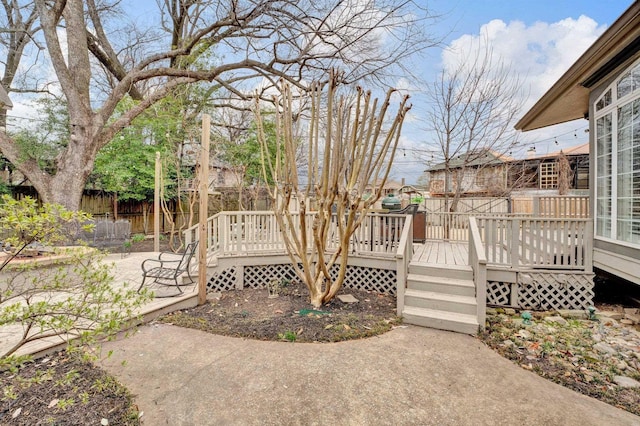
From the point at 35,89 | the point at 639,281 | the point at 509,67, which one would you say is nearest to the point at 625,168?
the point at 639,281

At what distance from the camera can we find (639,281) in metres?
4.02

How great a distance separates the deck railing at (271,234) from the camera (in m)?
5.84

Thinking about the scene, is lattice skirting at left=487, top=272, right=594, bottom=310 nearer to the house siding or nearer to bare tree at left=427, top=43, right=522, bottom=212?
the house siding

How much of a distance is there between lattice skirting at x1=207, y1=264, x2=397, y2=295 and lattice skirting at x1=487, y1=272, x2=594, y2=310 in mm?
1952

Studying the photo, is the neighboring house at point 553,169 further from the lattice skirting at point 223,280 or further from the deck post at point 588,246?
the lattice skirting at point 223,280

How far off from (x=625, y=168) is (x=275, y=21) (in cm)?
853

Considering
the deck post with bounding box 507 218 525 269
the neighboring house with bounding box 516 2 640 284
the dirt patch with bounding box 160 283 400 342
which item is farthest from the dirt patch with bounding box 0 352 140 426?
the neighboring house with bounding box 516 2 640 284

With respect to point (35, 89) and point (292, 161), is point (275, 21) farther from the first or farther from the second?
point (35, 89)

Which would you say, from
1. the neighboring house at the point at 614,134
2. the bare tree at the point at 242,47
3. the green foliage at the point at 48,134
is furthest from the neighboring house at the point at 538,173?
the green foliage at the point at 48,134

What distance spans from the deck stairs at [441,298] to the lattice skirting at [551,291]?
0.89 m

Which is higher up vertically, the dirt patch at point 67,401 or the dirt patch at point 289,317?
the dirt patch at point 67,401

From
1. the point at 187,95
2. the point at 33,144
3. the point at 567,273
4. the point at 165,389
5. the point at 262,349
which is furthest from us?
the point at 187,95

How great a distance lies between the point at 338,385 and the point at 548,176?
80.2 ft

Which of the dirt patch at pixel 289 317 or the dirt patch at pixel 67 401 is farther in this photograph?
the dirt patch at pixel 289 317
